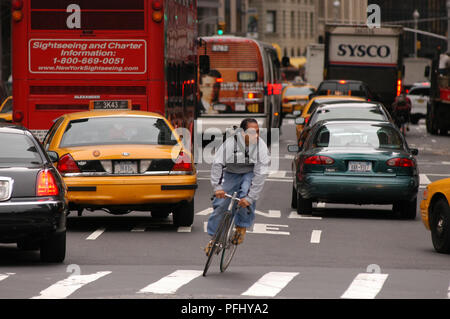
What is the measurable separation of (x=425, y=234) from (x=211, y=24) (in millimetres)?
97518

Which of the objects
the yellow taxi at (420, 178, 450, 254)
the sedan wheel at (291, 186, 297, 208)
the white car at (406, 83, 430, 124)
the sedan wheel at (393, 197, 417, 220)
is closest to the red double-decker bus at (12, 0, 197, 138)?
the sedan wheel at (291, 186, 297, 208)

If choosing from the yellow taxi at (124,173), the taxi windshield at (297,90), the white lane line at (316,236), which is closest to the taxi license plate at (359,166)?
→ the white lane line at (316,236)

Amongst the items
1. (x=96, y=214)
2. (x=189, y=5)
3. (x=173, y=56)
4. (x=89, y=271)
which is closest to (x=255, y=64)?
(x=189, y=5)

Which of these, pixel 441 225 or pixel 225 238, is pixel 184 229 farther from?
pixel 225 238

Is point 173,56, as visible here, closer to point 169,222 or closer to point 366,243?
point 169,222

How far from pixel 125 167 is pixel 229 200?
10.7ft

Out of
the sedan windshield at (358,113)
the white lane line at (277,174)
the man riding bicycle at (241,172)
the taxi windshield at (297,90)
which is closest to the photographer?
the man riding bicycle at (241,172)

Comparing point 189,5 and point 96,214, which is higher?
point 189,5

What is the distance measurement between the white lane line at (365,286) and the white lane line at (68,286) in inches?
87.6

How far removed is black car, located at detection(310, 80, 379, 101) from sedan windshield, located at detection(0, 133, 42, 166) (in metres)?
25.8

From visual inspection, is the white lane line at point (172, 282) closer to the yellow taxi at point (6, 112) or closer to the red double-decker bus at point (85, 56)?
the red double-decker bus at point (85, 56)

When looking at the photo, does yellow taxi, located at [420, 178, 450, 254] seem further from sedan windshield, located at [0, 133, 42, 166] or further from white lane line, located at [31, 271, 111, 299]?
sedan windshield, located at [0, 133, 42, 166]

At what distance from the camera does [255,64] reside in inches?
1331

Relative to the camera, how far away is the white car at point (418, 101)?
5619 centimetres
